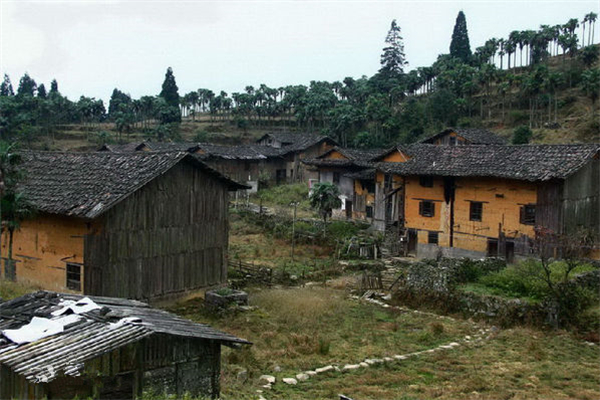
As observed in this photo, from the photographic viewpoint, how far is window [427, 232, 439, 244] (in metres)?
33.4

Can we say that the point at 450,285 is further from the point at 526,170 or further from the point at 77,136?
the point at 77,136

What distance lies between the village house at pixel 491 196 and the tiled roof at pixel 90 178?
1375cm

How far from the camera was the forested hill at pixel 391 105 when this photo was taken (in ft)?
230

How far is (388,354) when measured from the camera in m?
17.1

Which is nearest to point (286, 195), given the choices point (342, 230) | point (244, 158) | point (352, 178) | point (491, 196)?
point (244, 158)

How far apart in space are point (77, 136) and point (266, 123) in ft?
100

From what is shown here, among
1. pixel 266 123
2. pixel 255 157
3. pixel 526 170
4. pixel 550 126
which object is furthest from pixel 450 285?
pixel 266 123

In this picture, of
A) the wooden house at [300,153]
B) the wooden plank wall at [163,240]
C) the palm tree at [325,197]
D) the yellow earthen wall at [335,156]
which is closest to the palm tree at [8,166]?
the wooden plank wall at [163,240]

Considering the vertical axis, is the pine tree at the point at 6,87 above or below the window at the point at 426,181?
above

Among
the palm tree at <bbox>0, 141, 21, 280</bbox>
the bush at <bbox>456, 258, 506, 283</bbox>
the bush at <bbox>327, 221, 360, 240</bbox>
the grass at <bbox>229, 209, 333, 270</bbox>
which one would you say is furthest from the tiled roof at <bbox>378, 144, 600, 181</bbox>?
the palm tree at <bbox>0, 141, 21, 280</bbox>

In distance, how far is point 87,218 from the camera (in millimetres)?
19219

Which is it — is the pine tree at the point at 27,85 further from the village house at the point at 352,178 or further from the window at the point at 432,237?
the window at the point at 432,237

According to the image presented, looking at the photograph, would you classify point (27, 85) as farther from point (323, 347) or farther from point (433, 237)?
point (323, 347)

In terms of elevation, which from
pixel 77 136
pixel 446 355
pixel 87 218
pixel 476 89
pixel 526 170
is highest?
pixel 476 89
